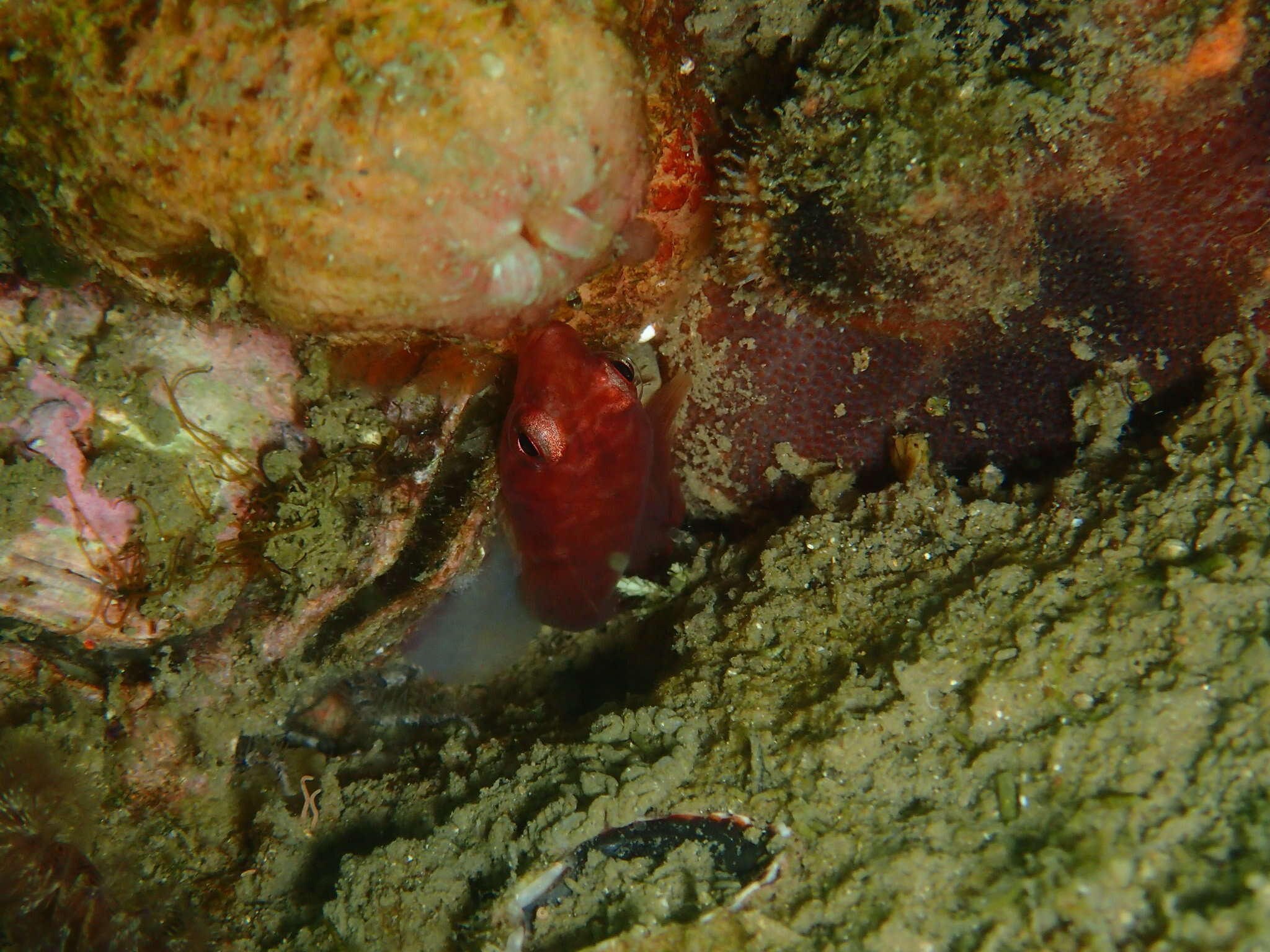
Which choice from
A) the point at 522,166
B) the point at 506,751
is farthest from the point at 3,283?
the point at 506,751

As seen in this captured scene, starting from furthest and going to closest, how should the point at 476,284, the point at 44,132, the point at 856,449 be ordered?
the point at 856,449 < the point at 476,284 < the point at 44,132

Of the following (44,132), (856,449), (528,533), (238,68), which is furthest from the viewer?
(528,533)

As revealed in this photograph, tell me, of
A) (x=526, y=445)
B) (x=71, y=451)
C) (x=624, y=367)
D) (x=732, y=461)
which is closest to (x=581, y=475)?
(x=526, y=445)

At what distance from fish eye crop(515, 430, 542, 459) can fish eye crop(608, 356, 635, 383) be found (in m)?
0.55

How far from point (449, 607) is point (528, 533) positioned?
644mm

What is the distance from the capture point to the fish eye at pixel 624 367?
11.1 ft

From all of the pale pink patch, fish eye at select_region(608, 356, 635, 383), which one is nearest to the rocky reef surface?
the pale pink patch

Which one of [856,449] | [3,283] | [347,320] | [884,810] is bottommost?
[884,810]

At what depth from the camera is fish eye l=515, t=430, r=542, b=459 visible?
3.30 m

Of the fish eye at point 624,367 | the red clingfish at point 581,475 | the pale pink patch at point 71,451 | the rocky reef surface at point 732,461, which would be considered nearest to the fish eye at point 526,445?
the red clingfish at point 581,475

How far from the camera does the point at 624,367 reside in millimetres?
3414

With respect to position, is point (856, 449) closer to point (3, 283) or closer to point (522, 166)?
point (522, 166)

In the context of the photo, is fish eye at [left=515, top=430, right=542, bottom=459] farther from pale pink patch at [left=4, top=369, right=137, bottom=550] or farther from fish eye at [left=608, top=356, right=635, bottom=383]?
pale pink patch at [left=4, top=369, right=137, bottom=550]

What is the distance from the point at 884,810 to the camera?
221 centimetres
